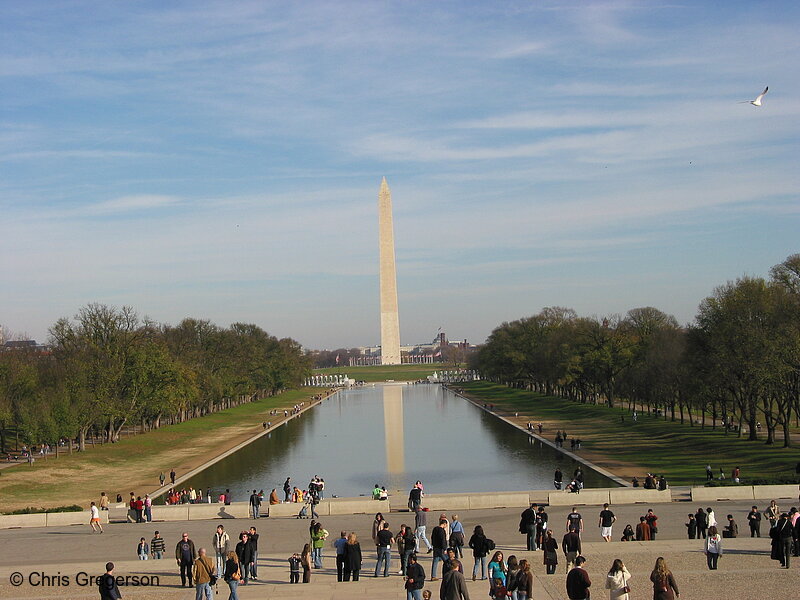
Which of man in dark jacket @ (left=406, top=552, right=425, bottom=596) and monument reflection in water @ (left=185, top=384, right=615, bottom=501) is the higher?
man in dark jacket @ (left=406, top=552, right=425, bottom=596)

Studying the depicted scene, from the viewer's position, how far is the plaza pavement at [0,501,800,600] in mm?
18500

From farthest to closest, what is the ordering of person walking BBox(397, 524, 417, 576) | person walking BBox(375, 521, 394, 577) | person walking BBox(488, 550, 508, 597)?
person walking BBox(375, 521, 394, 577) < person walking BBox(397, 524, 417, 576) < person walking BBox(488, 550, 508, 597)

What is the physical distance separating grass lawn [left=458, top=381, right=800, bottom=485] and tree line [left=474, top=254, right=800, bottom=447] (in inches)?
70.8

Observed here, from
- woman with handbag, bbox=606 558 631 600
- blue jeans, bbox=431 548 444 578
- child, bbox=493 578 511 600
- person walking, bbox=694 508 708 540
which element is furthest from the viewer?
person walking, bbox=694 508 708 540

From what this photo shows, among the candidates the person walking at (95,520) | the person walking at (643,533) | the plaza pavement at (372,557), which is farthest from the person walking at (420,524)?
the person walking at (95,520)

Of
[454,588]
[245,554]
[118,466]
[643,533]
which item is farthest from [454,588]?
[118,466]

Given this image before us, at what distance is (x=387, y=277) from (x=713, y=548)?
468 feet

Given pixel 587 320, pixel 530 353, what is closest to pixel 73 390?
pixel 587 320

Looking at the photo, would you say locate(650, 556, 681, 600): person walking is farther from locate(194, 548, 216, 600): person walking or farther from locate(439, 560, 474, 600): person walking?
locate(194, 548, 216, 600): person walking

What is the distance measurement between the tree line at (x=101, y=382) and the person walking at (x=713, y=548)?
152 feet

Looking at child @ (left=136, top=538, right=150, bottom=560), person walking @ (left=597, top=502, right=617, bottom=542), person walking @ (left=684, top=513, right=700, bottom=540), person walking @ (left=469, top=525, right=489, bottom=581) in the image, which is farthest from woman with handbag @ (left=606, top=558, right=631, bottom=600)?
child @ (left=136, top=538, right=150, bottom=560)

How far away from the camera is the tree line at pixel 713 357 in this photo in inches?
1873

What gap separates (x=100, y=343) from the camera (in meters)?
72.5

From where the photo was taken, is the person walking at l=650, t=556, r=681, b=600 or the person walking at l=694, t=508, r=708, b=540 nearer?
the person walking at l=650, t=556, r=681, b=600
